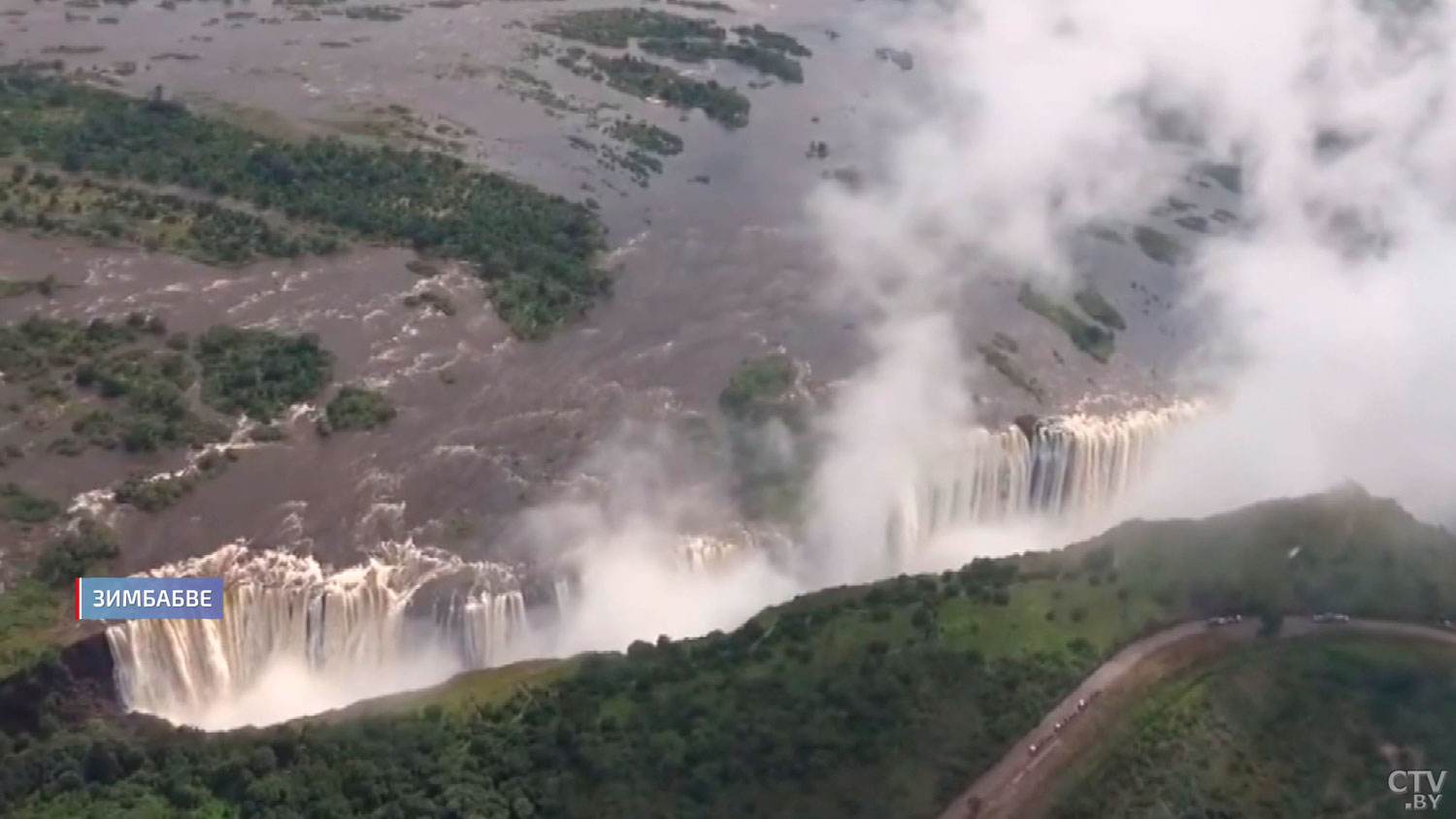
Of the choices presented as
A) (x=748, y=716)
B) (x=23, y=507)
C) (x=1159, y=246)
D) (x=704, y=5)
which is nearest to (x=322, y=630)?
(x=23, y=507)

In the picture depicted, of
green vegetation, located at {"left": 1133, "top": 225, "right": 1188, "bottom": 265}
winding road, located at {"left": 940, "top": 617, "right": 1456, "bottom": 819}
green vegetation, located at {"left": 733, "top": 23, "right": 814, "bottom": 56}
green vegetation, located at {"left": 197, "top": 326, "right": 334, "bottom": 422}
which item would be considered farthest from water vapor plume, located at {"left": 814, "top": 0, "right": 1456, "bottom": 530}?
green vegetation, located at {"left": 197, "top": 326, "right": 334, "bottom": 422}

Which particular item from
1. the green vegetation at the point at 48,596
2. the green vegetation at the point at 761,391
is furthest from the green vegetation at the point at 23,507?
the green vegetation at the point at 761,391

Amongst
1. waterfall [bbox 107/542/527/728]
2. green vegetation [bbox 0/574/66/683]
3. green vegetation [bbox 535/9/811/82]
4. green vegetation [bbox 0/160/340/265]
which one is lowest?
waterfall [bbox 107/542/527/728]

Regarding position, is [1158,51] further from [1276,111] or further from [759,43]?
[759,43]

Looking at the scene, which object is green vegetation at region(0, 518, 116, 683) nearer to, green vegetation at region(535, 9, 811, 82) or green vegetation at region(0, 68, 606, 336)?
green vegetation at region(0, 68, 606, 336)

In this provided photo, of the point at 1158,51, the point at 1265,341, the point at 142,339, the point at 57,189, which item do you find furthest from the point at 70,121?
the point at 1158,51
